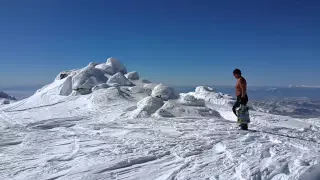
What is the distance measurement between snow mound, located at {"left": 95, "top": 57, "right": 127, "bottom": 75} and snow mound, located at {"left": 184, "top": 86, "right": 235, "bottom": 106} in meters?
13.3

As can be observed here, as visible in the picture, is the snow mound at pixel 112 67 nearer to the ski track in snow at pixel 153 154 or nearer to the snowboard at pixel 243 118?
the ski track in snow at pixel 153 154

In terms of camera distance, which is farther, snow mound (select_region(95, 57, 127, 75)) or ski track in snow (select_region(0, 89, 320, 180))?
snow mound (select_region(95, 57, 127, 75))

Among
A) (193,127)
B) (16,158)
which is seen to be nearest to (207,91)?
(193,127)

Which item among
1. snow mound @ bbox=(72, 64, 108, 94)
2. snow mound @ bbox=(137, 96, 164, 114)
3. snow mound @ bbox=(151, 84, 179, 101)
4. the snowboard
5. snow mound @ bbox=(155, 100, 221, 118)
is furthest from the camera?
snow mound @ bbox=(72, 64, 108, 94)

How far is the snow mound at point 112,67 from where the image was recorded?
41612 millimetres

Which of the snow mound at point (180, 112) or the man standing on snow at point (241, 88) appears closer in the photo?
the man standing on snow at point (241, 88)

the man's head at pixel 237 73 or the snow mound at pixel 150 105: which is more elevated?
the man's head at pixel 237 73

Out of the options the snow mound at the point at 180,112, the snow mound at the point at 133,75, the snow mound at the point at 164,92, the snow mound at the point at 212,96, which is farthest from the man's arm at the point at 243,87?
the snow mound at the point at 133,75

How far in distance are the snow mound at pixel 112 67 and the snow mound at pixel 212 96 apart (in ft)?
43.8

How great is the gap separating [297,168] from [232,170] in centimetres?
149

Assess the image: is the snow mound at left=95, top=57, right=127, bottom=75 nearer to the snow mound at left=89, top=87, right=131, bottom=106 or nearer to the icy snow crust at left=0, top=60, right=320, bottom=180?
the snow mound at left=89, top=87, right=131, bottom=106

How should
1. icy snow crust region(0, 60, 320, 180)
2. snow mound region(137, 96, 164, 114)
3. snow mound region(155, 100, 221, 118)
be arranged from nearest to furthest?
1. icy snow crust region(0, 60, 320, 180)
2. snow mound region(155, 100, 221, 118)
3. snow mound region(137, 96, 164, 114)

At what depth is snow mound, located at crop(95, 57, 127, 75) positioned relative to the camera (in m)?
41.6

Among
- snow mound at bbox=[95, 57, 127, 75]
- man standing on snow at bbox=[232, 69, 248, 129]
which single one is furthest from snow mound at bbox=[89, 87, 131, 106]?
snow mound at bbox=[95, 57, 127, 75]
